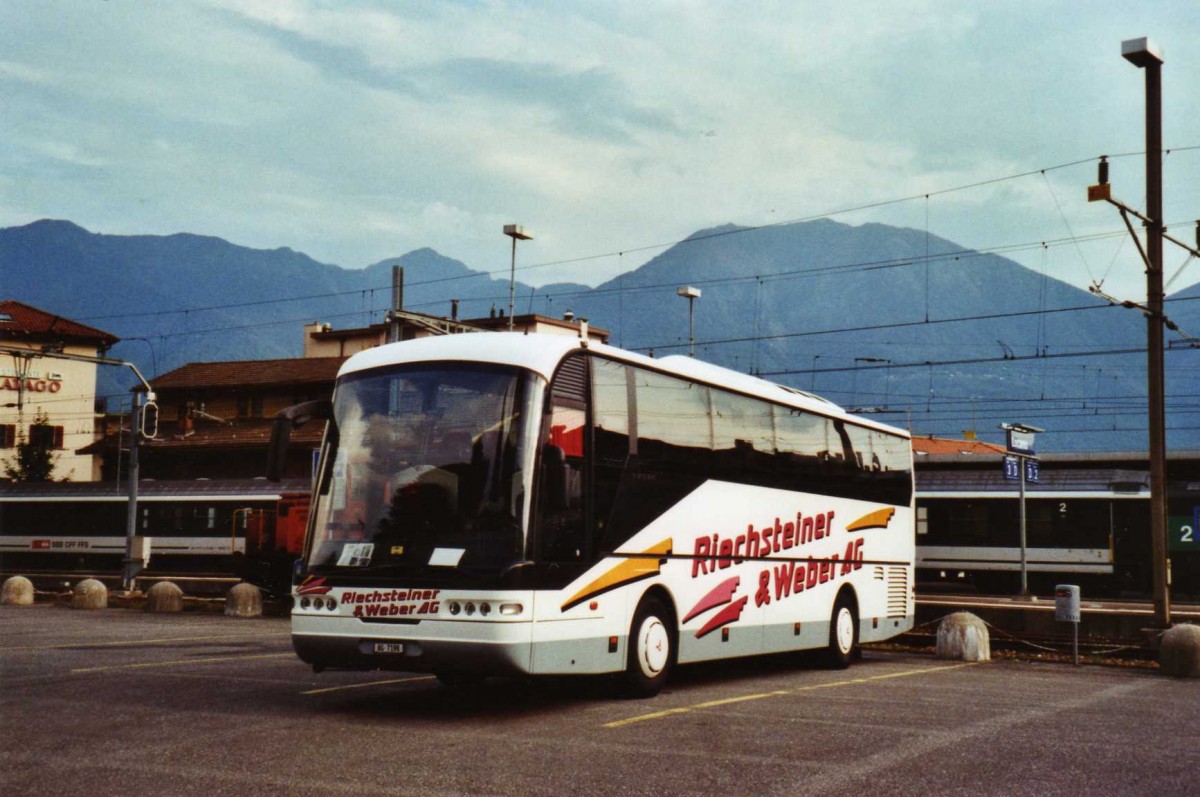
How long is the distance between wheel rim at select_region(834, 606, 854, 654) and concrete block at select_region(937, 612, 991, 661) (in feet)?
8.36

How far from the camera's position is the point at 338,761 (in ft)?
27.9

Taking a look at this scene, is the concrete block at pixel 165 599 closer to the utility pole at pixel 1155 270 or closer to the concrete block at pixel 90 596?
the concrete block at pixel 90 596

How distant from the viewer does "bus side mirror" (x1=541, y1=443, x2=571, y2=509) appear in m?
11.0

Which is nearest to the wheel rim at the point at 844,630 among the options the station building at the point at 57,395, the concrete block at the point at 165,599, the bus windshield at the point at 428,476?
the bus windshield at the point at 428,476

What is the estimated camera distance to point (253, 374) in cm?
7350

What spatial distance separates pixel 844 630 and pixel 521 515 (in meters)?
7.83

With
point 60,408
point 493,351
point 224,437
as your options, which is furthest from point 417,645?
point 60,408

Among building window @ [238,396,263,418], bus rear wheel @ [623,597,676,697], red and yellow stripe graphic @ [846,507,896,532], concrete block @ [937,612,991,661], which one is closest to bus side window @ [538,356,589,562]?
bus rear wheel @ [623,597,676,697]

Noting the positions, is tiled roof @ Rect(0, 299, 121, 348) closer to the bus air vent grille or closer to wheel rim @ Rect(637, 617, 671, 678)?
the bus air vent grille

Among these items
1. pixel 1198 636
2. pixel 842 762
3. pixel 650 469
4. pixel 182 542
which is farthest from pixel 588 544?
pixel 182 542

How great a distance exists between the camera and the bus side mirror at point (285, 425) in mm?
11383

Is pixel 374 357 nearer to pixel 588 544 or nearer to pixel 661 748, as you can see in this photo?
pixel 588 544

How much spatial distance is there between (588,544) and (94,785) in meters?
4.97

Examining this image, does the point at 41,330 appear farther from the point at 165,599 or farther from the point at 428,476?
the point at 428,476
